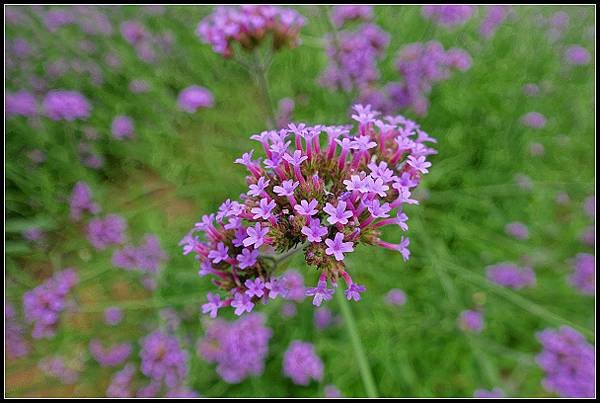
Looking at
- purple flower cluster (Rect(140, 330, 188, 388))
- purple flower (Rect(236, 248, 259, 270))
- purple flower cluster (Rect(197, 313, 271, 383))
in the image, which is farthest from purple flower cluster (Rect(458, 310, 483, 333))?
purple flower (Rect(236, 248, 259, 270))

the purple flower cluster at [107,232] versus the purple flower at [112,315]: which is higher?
the purple flower cluster at [107,232]

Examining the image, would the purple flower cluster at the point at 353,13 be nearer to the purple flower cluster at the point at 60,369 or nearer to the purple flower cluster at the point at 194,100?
the purple flower cluster at the point at 194,100

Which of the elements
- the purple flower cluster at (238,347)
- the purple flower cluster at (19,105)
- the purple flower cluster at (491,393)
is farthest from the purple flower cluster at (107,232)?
the purple flower cluster at (491,393)

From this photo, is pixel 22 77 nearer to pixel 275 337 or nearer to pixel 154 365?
pixel 154 365

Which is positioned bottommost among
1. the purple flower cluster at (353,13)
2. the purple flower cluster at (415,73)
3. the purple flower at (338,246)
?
the purple flower at (338,246)

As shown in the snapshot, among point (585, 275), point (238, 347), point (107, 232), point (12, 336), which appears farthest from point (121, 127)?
point (585, 275)

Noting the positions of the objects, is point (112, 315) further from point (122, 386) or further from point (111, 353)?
point (122, 386)

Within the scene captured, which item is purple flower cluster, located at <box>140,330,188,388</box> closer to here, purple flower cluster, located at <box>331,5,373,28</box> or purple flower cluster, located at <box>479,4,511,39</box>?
purple flower cluster, located at <box>331,5,373,28</box>
